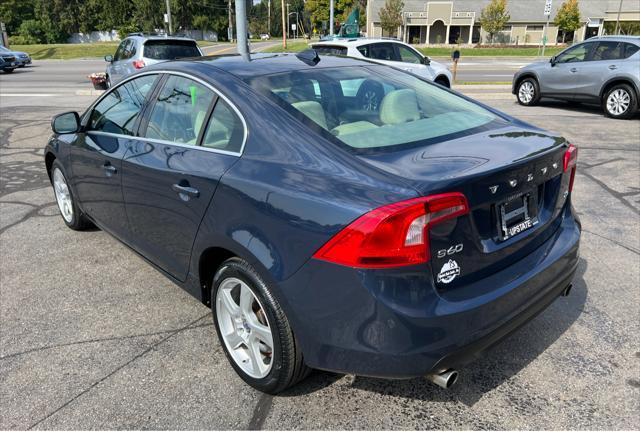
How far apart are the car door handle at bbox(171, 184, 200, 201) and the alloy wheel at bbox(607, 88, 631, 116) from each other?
1051cm

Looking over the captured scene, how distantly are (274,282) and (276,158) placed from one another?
589mm

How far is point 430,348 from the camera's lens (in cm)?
205

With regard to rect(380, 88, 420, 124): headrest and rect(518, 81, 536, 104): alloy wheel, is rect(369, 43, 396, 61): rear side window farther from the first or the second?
rect(380, 88, 420, 124): headrest

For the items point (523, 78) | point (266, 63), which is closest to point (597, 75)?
point (523, 78)

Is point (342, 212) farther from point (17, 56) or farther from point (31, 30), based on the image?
point (31, 30)

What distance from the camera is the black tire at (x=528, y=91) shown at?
40.1 ft

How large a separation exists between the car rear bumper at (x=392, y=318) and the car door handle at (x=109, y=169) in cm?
192

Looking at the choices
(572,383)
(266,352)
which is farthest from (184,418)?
(572,383)

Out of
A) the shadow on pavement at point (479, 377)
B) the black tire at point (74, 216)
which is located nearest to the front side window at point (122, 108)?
the black tire at point (74, 216)

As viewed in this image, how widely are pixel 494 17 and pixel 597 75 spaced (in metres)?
45.4

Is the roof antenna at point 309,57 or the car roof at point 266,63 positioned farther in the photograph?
the roof antenna at point 309,57

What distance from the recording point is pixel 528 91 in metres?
12.4

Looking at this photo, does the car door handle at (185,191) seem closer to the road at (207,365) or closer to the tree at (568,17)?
the road at (207,365)

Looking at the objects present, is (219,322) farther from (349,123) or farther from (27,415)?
(349,123)
